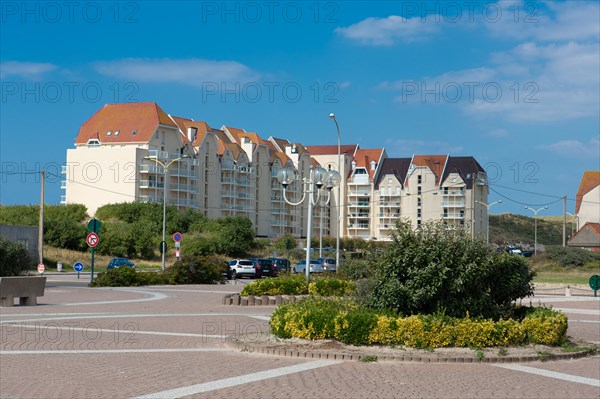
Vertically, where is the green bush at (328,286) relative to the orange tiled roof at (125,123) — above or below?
below

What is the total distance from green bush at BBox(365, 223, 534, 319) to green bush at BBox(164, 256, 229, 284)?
24.9m

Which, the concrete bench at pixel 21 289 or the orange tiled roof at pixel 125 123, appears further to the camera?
the orange tiled roof at pixel 125 123

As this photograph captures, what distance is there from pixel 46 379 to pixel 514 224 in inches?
5878

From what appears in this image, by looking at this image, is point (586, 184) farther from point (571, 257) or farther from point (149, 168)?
point (149, 168)

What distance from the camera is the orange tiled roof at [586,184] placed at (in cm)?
10169

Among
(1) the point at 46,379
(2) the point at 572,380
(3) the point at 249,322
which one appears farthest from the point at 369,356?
(3) the point at 249,322

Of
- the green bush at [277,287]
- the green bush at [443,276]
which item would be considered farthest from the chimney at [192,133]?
the green bush at [443,276]

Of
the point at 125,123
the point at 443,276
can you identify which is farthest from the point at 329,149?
the point at 443,276

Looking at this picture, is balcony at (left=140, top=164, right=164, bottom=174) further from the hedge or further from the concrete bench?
the hedge

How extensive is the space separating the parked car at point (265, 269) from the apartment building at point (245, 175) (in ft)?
63.1

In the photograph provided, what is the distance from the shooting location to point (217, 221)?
283 ft

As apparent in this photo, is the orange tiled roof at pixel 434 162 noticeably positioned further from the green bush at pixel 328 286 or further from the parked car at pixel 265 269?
the green bush at pixel 328 286

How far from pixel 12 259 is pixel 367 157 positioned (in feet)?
292

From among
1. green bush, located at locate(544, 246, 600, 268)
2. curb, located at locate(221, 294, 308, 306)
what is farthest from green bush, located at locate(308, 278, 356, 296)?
green bush, located at locate(544, 246, 600, 268)
